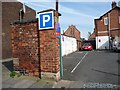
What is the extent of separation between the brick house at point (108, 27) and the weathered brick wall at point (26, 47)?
3297 cm

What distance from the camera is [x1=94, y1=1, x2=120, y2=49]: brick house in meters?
40.5

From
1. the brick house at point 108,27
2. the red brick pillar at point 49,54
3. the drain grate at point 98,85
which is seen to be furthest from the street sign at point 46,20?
the brick house at point 108,27

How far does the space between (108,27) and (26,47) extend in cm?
3426

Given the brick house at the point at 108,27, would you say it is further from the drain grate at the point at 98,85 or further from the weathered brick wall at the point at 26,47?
the drain grate at the point at 98,85

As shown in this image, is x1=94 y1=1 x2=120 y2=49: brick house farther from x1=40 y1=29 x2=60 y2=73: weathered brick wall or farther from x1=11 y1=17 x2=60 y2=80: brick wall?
x1=40 y1=29 x2=60 y2=73: weathered brick wall

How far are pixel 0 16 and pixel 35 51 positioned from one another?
1237 centimetres

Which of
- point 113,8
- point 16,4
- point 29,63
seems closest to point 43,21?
point 29,63

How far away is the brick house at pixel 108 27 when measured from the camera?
40531 millimetres

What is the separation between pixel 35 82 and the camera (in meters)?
8.23

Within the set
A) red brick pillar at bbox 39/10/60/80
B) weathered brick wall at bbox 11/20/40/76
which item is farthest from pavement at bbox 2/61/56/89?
weathered brick wall at bbox 11/20/40/76

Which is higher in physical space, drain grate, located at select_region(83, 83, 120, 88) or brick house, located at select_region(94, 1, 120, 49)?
brick house, located at select_region(94, 1, 120, 49)

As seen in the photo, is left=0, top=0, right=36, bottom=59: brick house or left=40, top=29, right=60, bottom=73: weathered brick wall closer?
left=40, top=29, right=60, bottom=73: weathered brick wall

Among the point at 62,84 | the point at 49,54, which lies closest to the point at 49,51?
the point at 49,54

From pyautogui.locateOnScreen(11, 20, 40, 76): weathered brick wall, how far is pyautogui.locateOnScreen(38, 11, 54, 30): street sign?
391 mm
